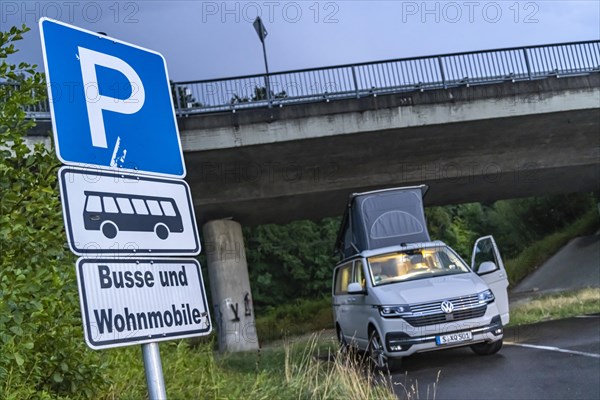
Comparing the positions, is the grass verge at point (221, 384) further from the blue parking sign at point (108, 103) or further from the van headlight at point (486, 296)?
the van headlight at point (486, 296)

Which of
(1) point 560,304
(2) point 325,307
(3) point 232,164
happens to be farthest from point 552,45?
(2) point 325,307

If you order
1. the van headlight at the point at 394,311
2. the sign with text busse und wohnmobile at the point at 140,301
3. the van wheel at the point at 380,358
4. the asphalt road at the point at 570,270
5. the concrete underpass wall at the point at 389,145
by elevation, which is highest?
the concrete underpass wall at the point at 389,145

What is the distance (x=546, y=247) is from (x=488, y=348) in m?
27.1

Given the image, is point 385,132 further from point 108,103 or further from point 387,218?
point 108,103

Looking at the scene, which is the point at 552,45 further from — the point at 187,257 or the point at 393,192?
the point at 187,257

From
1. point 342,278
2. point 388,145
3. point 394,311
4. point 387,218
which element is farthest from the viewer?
point 388,145

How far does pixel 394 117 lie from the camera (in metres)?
17.4

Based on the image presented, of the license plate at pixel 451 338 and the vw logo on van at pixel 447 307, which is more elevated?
the vw logo on van at pixel 447 307

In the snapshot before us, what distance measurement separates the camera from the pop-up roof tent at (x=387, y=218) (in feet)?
41.1

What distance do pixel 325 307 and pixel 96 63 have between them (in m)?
26.7

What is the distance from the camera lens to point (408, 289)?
988 centimetres

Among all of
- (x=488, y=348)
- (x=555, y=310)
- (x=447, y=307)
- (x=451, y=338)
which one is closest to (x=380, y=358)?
(x=451, y=338)

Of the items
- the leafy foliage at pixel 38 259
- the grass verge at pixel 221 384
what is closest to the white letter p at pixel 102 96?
the leafy foliage at pixel 38 259

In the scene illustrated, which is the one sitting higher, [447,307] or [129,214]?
[129,214]
